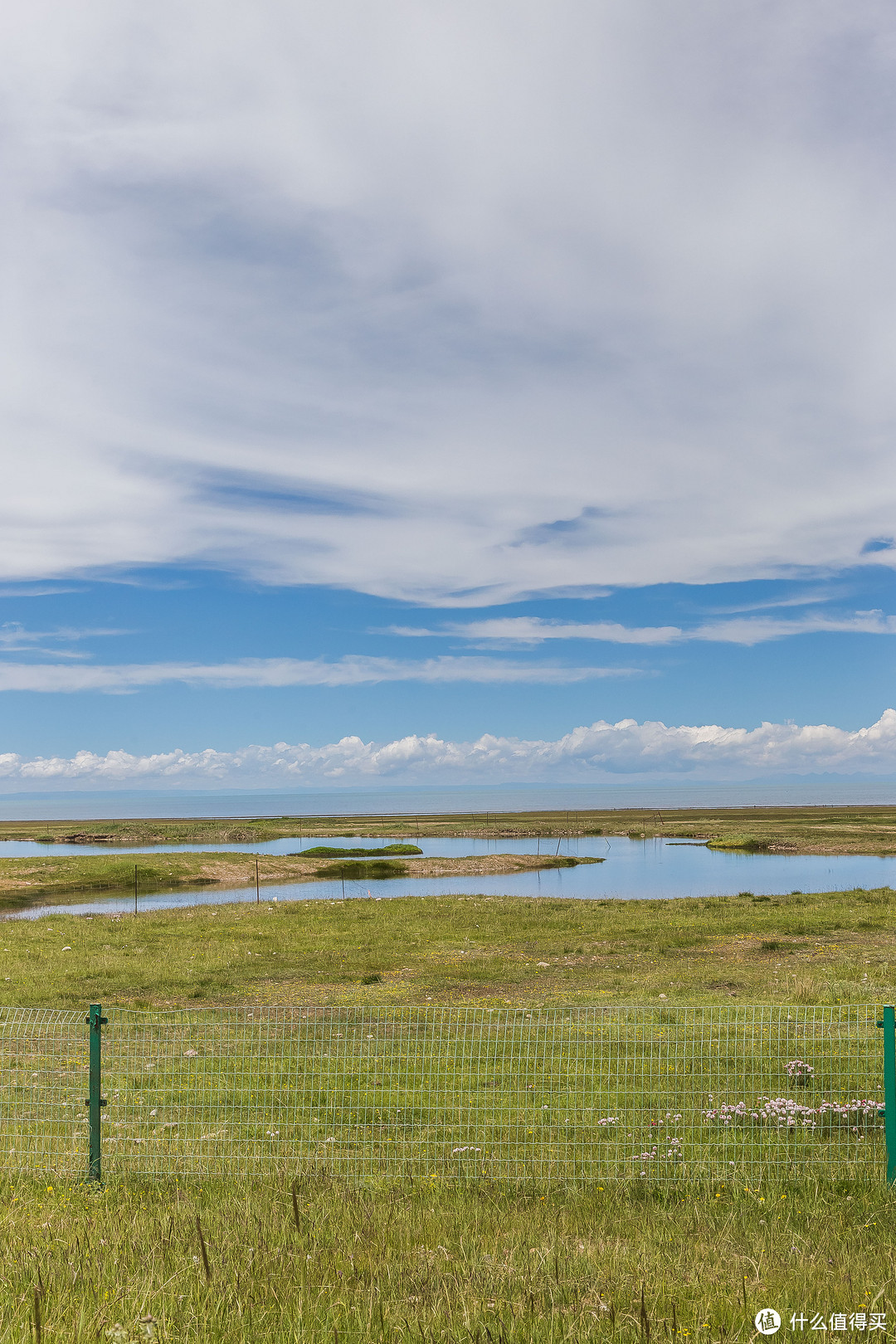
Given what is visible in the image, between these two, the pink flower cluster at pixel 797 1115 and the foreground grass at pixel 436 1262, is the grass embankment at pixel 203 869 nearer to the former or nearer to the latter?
the foreground grass at pixel 436 1262

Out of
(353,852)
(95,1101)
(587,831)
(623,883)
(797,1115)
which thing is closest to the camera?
(95,1101)

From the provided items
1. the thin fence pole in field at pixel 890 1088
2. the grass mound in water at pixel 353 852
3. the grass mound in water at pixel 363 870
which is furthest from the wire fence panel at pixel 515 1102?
the grass mound in water at pixel 353 852

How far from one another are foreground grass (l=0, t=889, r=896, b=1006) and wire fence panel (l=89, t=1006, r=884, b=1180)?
359 cm

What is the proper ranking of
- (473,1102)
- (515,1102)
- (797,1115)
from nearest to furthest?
1. (797,1115)
2. (515,1102)
3. (473,1102)

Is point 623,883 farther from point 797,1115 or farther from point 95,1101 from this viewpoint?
point 95,1101

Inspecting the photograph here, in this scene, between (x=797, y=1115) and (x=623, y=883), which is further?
(x=623, y=883)

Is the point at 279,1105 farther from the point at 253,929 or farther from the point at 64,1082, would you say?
the point at 253,929

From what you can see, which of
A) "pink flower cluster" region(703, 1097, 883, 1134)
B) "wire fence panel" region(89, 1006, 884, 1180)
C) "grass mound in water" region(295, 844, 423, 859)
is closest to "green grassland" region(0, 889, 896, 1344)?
"wire fence panel" region(89, 1006, 884, 1180)

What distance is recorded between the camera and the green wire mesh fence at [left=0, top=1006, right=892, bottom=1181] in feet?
27.6

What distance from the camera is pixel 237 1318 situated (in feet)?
14.9

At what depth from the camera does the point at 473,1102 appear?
10914mm

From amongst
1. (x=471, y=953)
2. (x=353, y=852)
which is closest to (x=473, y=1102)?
(x=471, y=953)

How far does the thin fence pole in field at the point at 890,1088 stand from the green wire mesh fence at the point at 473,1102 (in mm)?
290

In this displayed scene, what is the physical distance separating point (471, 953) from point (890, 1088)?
742 inches
